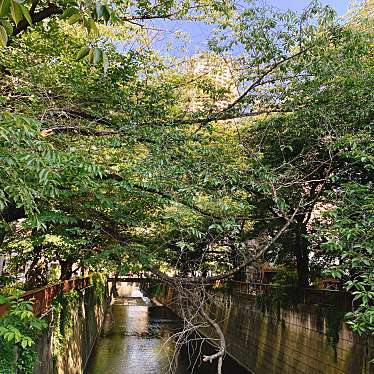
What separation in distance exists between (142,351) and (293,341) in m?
9.22

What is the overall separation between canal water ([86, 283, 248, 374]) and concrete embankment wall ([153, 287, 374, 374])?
103cm

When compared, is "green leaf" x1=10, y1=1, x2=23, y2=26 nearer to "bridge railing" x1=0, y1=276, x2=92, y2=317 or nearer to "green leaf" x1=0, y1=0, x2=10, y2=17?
"green leaf" x1=0, y1=0, x2=10, y2=17

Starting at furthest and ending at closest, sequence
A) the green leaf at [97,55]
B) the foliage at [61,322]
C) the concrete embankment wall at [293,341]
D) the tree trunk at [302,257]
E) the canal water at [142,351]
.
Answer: the canal water at [142,351] < the tree trunk at [302,257] < the foliage at [61,322] < the concrete embankment wall at [293,341] < the green leaf at [97,55]

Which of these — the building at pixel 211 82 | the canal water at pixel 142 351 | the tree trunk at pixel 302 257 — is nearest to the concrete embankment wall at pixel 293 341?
the tree trunk at pixel 302 257

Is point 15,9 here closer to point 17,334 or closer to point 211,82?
point 17,334

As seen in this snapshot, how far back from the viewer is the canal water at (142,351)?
47.8 ft

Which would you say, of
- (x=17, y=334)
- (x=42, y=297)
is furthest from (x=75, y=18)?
(x=42, y=297)

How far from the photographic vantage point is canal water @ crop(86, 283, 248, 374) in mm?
14570

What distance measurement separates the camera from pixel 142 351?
18500mm

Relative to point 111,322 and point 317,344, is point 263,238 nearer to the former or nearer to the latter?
point 317,344

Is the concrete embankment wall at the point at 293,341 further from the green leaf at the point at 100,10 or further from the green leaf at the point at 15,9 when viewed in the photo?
the green leaf at the point at 15,9

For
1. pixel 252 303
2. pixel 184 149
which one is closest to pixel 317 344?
pixel 252 303

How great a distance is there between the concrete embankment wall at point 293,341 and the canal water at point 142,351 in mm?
1034

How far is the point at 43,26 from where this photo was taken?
6723 millimetres
